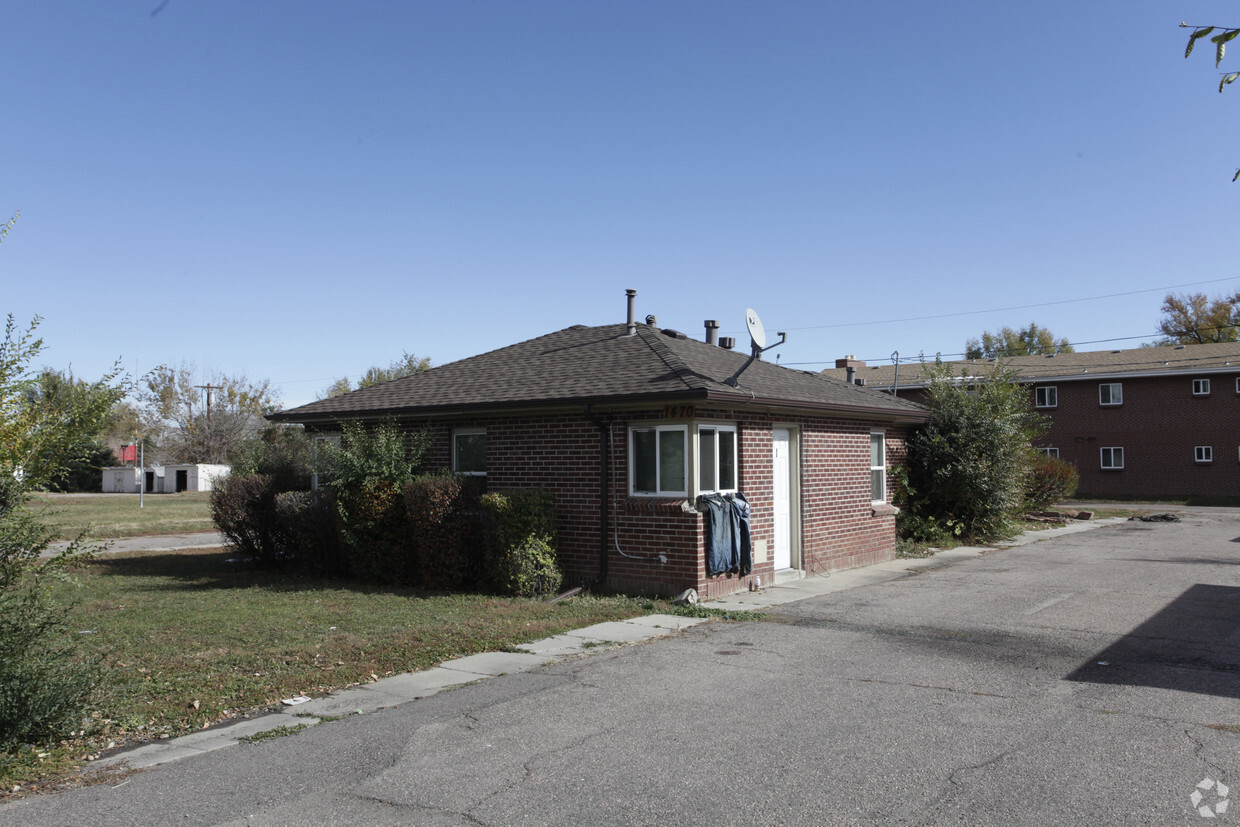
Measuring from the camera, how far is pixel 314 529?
14.4m

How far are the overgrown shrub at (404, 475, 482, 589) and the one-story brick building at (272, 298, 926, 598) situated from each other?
44.8 inches

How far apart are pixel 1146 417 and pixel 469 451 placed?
32.5m

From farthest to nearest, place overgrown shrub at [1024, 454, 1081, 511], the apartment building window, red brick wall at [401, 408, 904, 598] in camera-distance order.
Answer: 1. the apartment building window
2. overgrown shrub at [1024, 454, 1081, 511]
3. red brick wall at [401, 408, 904, 598]

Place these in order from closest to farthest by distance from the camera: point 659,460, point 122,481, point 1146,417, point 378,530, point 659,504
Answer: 1. point 659,504
2. point 659,460
3. point 378,530
4. point 1146,417
5. point 122,481

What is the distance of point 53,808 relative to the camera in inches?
192

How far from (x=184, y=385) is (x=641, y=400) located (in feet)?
171

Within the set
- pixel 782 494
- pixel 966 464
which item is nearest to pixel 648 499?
pixel 782 494

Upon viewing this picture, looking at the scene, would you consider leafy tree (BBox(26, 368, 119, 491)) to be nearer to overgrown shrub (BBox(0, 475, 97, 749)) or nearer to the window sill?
overgrown shrub (BBox(0, 475, 97, 749))

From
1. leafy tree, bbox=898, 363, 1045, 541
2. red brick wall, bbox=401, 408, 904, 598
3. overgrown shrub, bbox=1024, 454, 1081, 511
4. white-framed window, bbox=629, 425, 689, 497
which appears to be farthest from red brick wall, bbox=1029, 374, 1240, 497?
white-framed window, bbox=629, 425, 689, 497

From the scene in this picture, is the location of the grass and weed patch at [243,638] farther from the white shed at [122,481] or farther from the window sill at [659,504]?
the white shed at [122,481]

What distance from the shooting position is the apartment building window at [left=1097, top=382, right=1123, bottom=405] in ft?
121

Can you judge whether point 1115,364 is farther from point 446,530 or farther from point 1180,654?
point 446,530

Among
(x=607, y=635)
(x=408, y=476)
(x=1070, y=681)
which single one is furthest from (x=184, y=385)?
(x=1070, y=681)

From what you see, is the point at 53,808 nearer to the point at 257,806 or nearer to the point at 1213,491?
the point at 257,806
